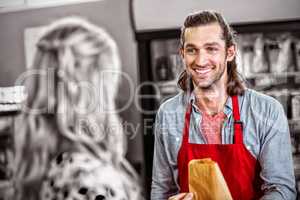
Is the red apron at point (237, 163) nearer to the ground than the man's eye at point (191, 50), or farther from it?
nearer to the ground

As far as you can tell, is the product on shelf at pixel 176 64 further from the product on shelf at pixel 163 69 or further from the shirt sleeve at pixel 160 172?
the shirt sleeve at pixel 160 172

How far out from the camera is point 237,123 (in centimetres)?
154

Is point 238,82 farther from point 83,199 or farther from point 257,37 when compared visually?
point 83,199

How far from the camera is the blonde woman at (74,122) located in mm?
1674

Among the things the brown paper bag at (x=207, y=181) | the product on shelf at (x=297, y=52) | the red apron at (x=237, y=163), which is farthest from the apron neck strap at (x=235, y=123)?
the product on shelf at (x=297, y=52)

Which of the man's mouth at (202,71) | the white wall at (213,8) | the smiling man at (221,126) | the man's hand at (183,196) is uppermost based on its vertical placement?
the white wall at (213,8)

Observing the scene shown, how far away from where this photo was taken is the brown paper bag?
5.02ft

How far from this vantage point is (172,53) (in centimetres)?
158

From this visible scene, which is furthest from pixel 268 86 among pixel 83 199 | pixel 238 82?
pixel 83 199

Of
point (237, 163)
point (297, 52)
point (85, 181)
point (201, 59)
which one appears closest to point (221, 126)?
point (237, 163)

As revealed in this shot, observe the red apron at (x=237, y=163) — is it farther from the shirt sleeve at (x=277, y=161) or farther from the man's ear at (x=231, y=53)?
the man's ear at (x=231, y=53)

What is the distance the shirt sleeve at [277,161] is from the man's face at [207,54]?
25 centimetres

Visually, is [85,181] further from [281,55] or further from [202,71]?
[281,55]

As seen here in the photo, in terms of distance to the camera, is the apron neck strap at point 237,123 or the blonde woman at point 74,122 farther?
the blonde woman at point 74,122
